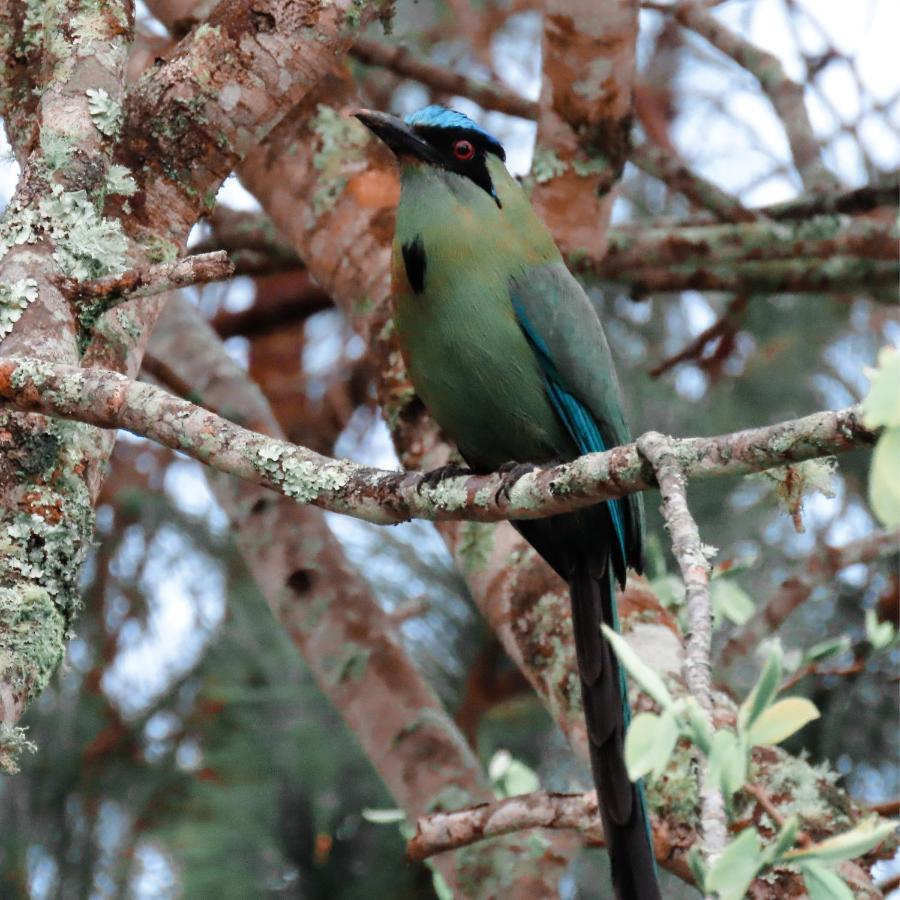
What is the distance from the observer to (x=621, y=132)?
10.5 feet

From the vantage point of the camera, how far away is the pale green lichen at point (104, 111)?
2.10m

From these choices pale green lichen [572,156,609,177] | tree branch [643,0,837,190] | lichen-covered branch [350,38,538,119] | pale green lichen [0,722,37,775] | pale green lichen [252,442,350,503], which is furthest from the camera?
tree branch [643,0,837,190]

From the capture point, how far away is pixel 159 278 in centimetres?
179

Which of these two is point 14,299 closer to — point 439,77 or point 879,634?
point 879,634

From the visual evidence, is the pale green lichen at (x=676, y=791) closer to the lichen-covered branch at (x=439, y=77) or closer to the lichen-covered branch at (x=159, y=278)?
the lichen-covered branch at (x=159, y=278)

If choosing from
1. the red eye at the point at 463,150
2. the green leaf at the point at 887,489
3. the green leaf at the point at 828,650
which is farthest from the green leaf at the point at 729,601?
the green leaf at the point at 887,489

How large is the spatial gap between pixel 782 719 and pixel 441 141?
200 cm

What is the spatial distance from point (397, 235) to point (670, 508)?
1.50 m

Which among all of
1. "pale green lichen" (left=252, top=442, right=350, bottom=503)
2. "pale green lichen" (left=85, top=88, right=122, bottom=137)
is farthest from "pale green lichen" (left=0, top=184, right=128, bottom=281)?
"pale green lichen" (left=252, top=442, right=350, bottom=503)

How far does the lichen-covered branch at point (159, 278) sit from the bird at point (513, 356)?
87cm

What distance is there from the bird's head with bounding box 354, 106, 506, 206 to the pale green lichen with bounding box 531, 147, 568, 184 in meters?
0.29

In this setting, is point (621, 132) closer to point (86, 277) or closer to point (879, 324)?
point (86, 277)

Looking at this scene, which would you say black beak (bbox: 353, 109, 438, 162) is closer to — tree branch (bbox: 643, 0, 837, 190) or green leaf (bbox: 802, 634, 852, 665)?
green leaf (bbox: 802, 634, 852, 665)

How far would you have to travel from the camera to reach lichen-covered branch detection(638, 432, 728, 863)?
1122 mm
